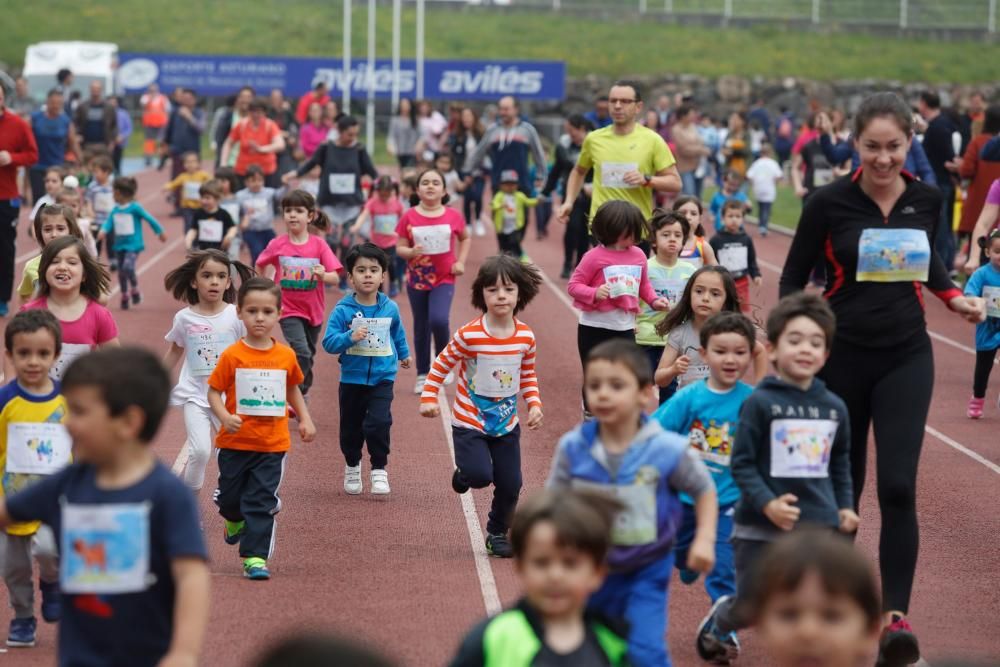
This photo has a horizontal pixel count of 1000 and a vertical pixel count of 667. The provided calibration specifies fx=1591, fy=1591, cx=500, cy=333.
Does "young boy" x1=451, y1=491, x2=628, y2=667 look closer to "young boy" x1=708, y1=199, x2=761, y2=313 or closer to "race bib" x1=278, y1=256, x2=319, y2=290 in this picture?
"race bib" x1=278, y1=256, x2=319, y2=290

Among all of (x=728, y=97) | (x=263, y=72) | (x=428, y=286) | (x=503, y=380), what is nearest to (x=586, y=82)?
(x=728, y=97)

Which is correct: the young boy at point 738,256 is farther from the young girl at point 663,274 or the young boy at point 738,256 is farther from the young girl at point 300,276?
the young girl at point 300,276

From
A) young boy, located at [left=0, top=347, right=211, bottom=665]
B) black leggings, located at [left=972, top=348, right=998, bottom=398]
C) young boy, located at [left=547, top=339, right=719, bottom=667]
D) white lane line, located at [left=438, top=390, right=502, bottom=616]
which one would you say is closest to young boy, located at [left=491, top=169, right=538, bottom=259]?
black leggings, located at [left=972, top=348, right=998, bottom=398]

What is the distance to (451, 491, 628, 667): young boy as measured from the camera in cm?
408

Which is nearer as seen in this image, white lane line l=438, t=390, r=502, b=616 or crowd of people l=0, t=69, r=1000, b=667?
crowd of people l=0, t=69, r=1000, b=667

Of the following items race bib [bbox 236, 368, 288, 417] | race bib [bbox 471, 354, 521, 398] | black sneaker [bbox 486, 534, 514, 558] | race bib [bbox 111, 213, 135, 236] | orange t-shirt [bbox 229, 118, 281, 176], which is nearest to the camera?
race bib [bbox 236, 368, 288, 417]

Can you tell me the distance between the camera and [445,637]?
23.4 feet

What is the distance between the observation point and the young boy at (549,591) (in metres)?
4.08

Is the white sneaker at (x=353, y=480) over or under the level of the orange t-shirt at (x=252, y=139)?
under

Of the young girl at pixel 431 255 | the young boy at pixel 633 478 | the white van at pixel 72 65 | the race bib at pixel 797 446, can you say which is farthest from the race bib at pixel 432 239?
the white van at pixel 72 65

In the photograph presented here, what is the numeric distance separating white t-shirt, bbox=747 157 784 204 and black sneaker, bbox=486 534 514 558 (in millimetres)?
19198

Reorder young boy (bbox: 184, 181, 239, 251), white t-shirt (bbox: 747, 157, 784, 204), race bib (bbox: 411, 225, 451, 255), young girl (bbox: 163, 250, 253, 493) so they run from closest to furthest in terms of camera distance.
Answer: young girl (bbox: 163, 250, 253, 493) → race bib (bbox: 411, 225, 451, 255) → young boy (bbox: 184, 181, 239, 251) → white t-shirt (bbox: 747, 157, 784, 204)

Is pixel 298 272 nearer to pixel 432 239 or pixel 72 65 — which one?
pixel 432 239

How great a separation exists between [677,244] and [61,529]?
652cm
